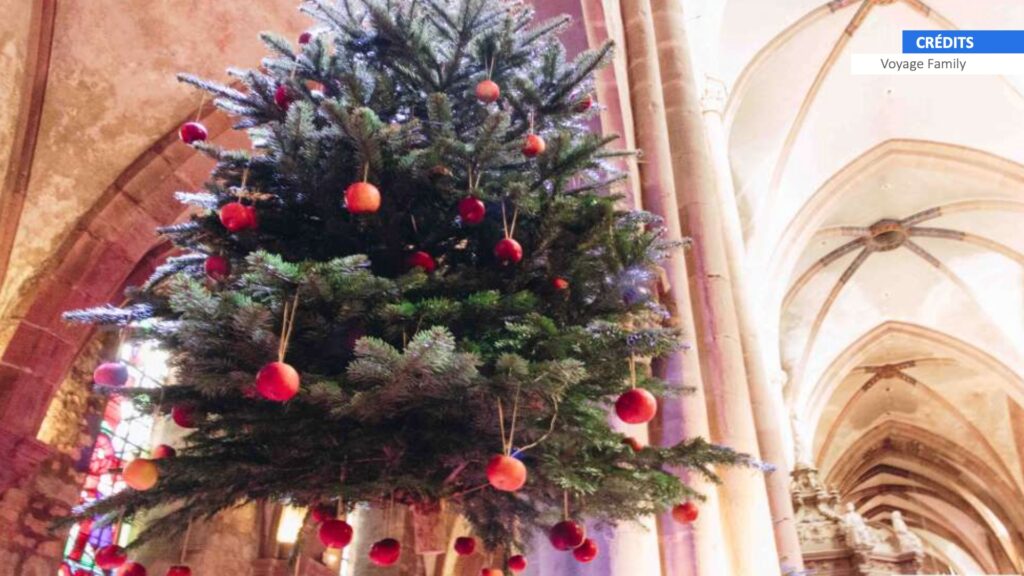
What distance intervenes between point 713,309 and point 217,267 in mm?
3745

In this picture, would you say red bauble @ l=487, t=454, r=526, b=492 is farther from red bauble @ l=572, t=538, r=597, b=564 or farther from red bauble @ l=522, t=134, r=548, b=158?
red bauble @ l=522, t=134, r=548, b=158

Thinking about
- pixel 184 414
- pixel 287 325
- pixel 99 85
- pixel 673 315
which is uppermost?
pixel 99 85

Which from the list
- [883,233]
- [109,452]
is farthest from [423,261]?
[883,233]

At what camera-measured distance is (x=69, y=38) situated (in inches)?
247

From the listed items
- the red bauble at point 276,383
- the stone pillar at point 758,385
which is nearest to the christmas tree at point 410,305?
the red bauble at point 276,383

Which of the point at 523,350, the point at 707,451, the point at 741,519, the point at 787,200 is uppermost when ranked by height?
the point at 787,200

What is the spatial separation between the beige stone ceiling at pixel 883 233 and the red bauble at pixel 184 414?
347 inches

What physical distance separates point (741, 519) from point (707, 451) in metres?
2.68

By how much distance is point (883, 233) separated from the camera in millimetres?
16734

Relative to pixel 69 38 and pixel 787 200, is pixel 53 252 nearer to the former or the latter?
pixel 69 38

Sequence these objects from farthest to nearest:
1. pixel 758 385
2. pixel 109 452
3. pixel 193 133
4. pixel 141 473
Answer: pixel 109 452, pixel 758 385, pixel 193 133, pixel 141 473

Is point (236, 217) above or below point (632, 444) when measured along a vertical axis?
above

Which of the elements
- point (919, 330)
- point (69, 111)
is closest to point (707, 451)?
point (69, 111)

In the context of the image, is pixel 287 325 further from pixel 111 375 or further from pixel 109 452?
pixel 109 452
